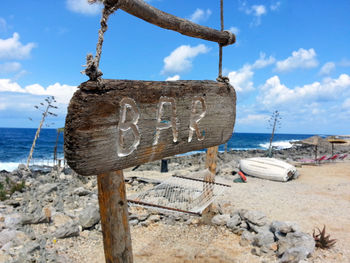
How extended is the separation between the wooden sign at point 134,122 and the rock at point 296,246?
2.50 m

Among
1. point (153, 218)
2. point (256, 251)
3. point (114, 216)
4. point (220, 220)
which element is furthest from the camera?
point (153, 218)

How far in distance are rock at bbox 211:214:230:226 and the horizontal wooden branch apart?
340 cm

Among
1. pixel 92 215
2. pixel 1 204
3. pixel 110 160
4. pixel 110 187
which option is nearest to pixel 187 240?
pixel 92 215

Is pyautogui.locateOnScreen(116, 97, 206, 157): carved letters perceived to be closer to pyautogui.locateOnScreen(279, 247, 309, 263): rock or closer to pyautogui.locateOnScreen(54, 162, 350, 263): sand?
pyautogui.locateOnScreen(279, 247, 309, 263): rock

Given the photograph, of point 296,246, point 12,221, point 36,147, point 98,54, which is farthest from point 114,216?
point 36,147

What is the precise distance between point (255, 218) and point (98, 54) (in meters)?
4.15

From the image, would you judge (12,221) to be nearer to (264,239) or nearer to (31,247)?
(31,247)

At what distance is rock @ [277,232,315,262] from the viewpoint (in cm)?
345

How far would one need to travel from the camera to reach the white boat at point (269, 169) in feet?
28.8

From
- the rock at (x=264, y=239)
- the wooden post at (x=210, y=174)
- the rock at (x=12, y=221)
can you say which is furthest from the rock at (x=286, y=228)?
the rock at (x=12, y=221)

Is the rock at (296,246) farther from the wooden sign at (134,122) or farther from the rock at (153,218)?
the wooden sign at (134,122)

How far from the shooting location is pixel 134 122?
129cm

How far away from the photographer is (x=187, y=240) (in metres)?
4.40

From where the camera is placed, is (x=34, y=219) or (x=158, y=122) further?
(x=34, y=219)
